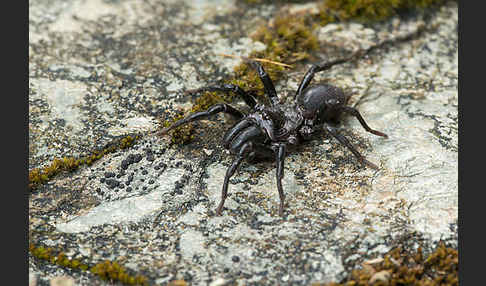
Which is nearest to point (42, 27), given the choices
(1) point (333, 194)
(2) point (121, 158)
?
(2) point (121, 158)

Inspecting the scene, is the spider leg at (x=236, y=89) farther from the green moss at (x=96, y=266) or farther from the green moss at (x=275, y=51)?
the green moss at (x=96, y=266)

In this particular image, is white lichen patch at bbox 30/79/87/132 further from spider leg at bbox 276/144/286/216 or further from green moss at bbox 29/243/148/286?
spider leg at bbox 276/144/286/216

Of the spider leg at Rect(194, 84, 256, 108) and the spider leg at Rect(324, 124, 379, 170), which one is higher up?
the spider leg at Rect(194, 84, 256, 108)

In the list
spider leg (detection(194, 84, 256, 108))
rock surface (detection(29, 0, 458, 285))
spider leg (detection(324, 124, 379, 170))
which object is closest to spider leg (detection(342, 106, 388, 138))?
rock surface (detection(29, 0, 458, 285))

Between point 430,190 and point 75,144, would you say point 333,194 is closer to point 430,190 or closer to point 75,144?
point 430,190

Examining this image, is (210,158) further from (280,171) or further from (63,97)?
(63,97)

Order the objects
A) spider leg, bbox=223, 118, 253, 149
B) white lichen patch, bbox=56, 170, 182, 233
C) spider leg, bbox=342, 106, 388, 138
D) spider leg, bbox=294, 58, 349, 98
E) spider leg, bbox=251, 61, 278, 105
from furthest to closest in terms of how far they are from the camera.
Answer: spider leg, bbox=294, 58, 349, 98 < spider leg, bbox=251, 61, 278, 105 < spider leg, bbox=342, 106, 388, 138 < spider leg, bbox=223, 118, 253, 149 < white lichen patch, bbox=56, 170, 182, 233

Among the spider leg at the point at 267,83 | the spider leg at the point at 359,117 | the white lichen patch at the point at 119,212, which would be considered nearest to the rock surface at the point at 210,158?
the white lichen patch at the point at 119,212
